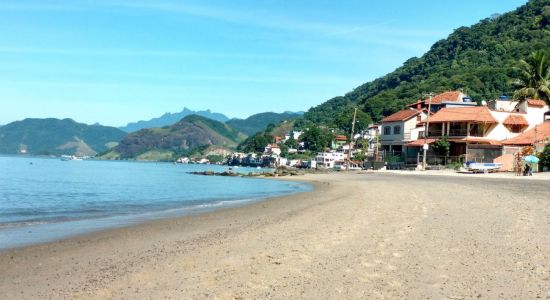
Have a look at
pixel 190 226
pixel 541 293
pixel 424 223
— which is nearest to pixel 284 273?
pixel 541 293

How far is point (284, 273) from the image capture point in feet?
27.8

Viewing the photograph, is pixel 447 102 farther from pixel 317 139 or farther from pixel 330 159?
pixel 317 139

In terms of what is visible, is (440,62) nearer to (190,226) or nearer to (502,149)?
(502,149)

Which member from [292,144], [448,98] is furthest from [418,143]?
[292,144]

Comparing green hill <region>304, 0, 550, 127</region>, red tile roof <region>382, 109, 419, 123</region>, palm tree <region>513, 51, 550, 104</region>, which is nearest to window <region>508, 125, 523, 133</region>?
palm tree <region>513, 51, 550, 104</region>

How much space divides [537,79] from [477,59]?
77.7 metres

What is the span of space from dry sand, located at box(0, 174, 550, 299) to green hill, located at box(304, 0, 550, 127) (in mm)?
103193

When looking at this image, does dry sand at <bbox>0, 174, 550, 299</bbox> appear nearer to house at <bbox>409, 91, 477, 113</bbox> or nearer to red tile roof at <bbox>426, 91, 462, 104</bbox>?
house at <bbox>409, 91, 477, 113</bbox>

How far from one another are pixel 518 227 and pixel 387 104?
5835 inches

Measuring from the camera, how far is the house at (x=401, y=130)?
70000 mm

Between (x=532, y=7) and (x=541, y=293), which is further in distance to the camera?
(x=532, y=7)

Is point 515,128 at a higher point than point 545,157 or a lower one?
higher

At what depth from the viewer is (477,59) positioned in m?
140

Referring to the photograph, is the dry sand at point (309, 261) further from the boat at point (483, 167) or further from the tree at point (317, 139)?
the tree at point (317, 139)
